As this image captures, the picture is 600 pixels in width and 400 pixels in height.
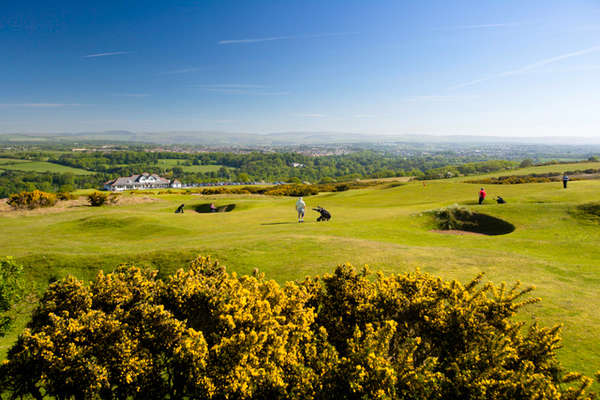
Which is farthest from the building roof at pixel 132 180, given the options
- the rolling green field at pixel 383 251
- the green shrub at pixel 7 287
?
the green shrub at pixel 7 287

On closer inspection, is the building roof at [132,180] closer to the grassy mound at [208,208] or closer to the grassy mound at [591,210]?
the grassy mound at [208,208]

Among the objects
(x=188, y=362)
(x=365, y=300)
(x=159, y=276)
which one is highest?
(x=365, y=300)

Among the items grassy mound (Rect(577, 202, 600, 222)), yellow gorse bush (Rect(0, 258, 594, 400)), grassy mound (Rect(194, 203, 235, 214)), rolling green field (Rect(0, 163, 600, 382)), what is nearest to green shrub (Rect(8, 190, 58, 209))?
rolling green field (Rect(0, 163, 600, 382))

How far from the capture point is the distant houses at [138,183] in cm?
15425

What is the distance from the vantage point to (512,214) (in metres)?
26.0

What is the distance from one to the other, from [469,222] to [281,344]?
79.7 ft

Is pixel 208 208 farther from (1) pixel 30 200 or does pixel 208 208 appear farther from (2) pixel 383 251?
(2) pixel 383 251

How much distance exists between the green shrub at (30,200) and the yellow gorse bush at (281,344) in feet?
148

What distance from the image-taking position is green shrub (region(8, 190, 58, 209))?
41.6 metres

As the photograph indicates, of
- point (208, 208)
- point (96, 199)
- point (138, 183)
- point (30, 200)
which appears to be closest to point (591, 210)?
point (208, 208)

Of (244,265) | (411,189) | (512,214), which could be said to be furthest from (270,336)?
(411,189)

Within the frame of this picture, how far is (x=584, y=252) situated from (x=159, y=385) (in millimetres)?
22447

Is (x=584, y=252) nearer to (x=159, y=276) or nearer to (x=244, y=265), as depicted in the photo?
(x=244, y=265)

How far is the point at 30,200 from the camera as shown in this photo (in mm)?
42250
